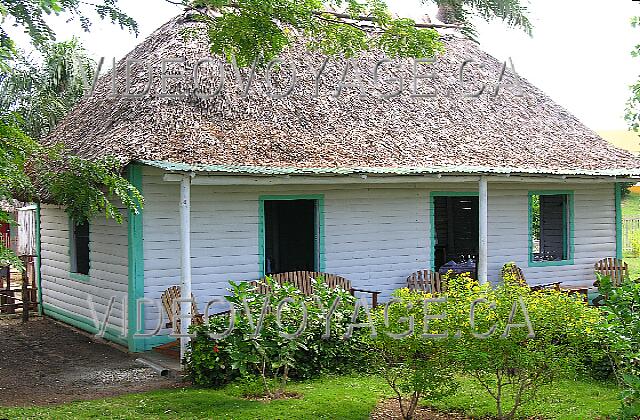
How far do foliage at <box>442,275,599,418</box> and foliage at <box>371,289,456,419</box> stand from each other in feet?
0.67

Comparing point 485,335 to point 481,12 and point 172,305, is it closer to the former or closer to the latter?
point 172,305

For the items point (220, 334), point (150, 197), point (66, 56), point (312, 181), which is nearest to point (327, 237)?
point (312, 181)

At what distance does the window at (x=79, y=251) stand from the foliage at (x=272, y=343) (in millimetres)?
4599

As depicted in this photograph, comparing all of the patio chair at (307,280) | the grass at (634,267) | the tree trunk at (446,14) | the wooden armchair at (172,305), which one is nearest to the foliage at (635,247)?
the grass at (634,267)

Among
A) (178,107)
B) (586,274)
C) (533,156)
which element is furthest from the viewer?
(586,274)

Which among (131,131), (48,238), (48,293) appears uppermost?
(131,131)

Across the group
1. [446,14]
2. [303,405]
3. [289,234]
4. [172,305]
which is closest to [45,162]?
[172,305]

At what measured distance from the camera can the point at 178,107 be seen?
38.9ft

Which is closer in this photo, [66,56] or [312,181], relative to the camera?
[312,181]

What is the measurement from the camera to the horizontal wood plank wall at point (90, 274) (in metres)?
11.6

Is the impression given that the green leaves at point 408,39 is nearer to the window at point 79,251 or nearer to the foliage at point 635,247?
the window at point 79,251

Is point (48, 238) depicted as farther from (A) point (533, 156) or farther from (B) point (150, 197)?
(A) point (533, 156)

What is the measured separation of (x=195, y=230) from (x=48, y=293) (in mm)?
4628

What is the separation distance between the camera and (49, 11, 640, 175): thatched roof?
37.4 ft
